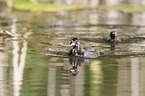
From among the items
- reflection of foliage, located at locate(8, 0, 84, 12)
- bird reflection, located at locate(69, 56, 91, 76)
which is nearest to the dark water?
bird reflection, located at locate(69, 56, 91, 76)

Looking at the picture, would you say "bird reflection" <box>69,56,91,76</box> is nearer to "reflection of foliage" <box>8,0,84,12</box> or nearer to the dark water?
the dark water

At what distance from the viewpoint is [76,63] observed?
7828mm

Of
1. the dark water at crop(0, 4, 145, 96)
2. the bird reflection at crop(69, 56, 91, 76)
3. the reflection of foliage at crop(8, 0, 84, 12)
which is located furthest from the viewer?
the reflection of foliage at crop(8, 0, 84, 12)

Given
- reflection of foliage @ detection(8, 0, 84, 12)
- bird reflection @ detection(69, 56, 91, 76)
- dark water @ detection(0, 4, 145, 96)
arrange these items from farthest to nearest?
reflection of foliage @ detection(8, 0, 84, 12) → bird reflection @ detection(69, 56, 91, 76) → dark water @ detection(0, 4, 145, 96)

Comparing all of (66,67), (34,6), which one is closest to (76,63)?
(66,67)

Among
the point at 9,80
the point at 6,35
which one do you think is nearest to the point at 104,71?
the point at 9,80

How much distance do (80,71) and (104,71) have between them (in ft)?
1.46

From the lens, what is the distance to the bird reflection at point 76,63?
23.1ft

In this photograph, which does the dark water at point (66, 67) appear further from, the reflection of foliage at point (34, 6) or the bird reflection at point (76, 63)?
the reflection of foliage at point (34, 6)

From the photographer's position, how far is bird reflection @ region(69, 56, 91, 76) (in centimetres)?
705

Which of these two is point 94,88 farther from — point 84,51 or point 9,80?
point 84,51

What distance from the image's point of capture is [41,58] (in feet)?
27.1

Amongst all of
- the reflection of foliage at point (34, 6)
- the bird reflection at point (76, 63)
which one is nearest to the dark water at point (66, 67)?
the bird reflection at point (76, 63)

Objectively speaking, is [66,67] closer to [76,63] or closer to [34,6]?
[76,63]
